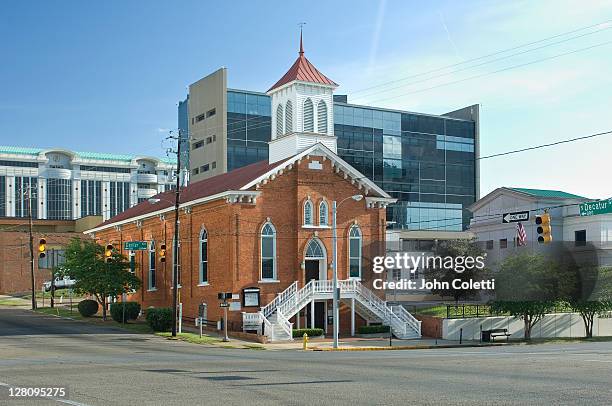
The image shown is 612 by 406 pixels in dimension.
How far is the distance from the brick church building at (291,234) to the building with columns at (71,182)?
9210 cm

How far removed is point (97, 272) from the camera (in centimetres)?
6072

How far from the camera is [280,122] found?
58.8 metres

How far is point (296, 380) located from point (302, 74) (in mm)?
38180

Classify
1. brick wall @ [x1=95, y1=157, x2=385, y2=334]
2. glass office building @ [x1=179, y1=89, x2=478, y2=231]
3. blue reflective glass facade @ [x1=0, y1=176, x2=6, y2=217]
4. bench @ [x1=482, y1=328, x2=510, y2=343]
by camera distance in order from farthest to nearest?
blue reflective glass facade @ [x1=0, y1=176, x2=6, y2=217] < glass office building @ [x1=179, y1=89, x2=478, y2=231] < bench @ [x1=482, y1=328, x2=510, y2=343] < brick wall @ [x1=95, y1=157, x2=385, y2=334]

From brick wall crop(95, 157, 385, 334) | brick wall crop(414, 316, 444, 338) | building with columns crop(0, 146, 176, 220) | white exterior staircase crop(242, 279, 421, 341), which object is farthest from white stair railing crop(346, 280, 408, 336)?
building with columns crop(0, 146, 176, 220)

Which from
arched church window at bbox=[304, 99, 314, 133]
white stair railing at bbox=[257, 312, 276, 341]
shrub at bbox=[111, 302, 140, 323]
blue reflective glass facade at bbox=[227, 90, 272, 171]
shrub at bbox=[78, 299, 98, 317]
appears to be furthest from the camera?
blue reflective glass facade at bbox=[227, 90, 272, 171]

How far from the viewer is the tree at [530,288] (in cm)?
Answer: 5572

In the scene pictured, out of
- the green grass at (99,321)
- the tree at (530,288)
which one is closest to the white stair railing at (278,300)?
the green grass at (99,321)

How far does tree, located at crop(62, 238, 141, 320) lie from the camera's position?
199 feet

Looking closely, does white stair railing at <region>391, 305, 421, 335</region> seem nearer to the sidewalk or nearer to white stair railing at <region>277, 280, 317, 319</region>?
the sidewalk

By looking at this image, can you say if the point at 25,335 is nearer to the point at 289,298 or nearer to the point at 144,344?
the point at 144,344

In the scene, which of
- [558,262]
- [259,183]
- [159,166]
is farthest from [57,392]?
[159,166]

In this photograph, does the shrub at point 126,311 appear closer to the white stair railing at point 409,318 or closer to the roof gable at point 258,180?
the roof gable at point 258,180

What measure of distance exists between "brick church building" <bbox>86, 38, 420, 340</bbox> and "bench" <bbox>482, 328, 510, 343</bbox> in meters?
4.35
